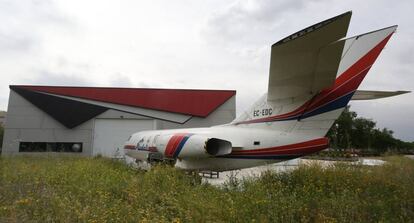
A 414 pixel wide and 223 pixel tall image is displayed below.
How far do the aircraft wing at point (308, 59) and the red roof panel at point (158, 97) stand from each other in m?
17.7

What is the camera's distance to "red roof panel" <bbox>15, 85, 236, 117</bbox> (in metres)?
25.3

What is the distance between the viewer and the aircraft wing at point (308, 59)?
16.4ft

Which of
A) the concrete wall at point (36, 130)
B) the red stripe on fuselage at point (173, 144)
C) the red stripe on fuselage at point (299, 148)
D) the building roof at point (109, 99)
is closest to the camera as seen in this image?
the red stripe on fuselage at point (299, 148)

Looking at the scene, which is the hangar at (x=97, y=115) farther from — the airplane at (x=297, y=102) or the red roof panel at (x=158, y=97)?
the airplane at (x=297, y=102)

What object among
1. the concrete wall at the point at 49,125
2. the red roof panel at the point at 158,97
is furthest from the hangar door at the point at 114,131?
the red roof panel at the point at 158,97

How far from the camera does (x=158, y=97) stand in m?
25.7

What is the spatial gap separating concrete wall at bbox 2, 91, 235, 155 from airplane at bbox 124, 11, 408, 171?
599 inches

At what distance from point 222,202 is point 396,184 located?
408 centimetres

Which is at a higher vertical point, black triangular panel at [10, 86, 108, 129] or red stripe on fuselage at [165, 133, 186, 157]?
black triangular panel at [10, 86, 108, 129]

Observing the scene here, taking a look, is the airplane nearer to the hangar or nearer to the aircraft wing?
the aircraft wing

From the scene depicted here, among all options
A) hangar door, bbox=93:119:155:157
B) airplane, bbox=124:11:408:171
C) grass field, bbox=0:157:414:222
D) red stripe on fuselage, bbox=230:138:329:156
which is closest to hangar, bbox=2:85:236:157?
hangar door, bbox=93:119:155:157

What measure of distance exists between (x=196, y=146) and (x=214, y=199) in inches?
118

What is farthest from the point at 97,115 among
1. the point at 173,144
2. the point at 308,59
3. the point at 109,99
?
the point at 308,59

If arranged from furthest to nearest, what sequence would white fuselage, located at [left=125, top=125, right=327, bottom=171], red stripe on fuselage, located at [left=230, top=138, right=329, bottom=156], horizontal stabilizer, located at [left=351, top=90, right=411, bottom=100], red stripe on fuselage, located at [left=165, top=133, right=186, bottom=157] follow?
red stripe on fuselage, located at [left=165, top=133, right=186, bottom=157]
horizontal stabilizer, located at [left=351, top=90, right=411, bottom=100]
white fuselage, located at [left=125, top=125, right=327, bottom=171]
red stripe on fuselage, located at [left=230, top=138, right=329, bottom=156]
